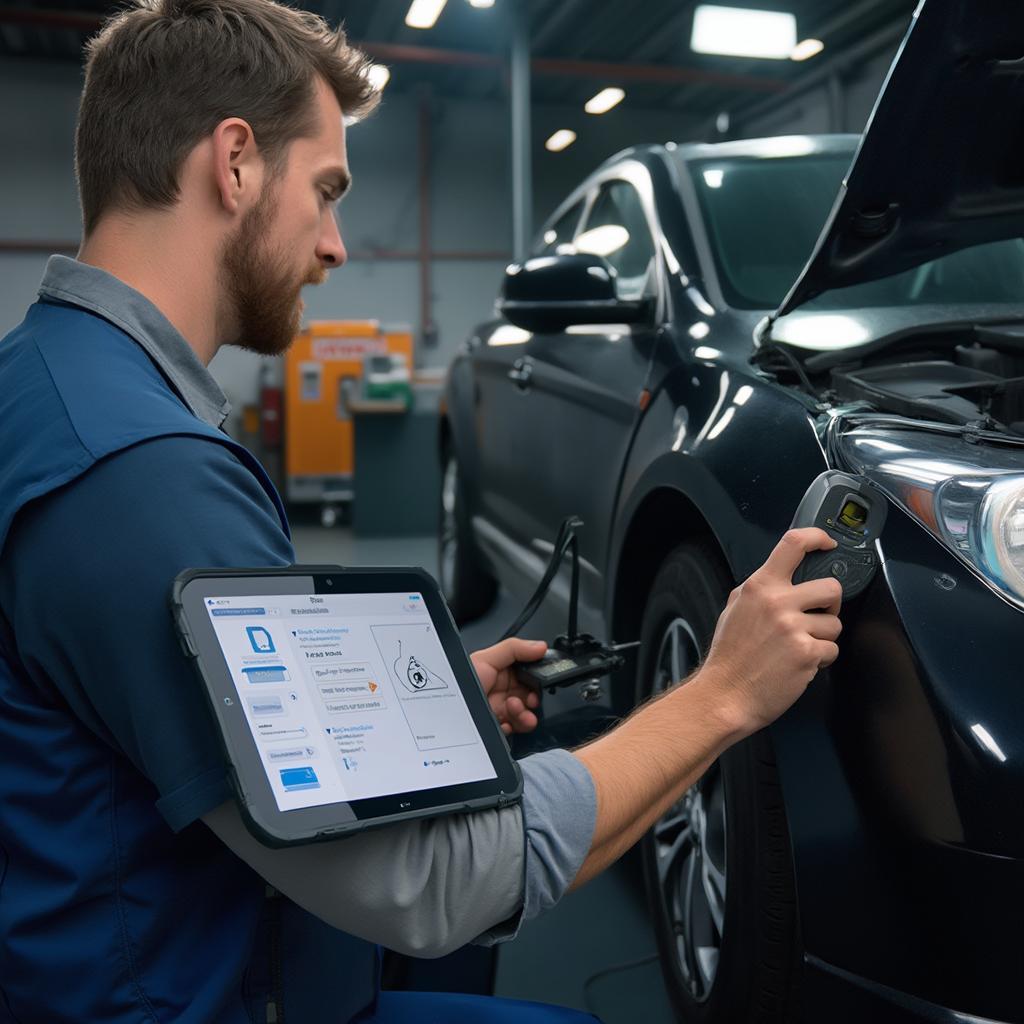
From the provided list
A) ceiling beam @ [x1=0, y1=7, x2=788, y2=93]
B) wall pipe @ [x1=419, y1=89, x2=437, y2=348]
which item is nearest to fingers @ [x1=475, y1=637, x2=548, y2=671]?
ceiling beam @ [x1=0, y1=7, x2=788, y2=93]

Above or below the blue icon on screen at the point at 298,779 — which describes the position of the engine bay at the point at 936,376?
above

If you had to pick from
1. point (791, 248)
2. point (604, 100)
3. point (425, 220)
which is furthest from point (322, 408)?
point (791, 248)

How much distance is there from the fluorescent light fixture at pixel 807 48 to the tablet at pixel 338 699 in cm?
1022

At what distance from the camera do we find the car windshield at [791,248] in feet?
6.26

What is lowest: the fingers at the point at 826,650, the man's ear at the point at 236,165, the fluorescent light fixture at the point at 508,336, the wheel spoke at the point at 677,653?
the wheel spoke at the point at 677,653

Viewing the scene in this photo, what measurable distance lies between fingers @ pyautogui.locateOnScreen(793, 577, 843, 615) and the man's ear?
0.60 meters

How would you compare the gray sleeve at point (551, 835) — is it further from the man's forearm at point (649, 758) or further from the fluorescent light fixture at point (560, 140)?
the fluorescent light fixture at point (560, 140)

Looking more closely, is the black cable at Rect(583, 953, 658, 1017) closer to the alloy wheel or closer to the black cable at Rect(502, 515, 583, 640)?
the alloy wheel

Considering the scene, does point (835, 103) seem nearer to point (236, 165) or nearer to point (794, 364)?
point (794, 364)

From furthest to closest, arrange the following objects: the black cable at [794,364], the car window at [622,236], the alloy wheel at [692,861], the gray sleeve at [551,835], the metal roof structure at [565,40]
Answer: the metal roof structure at [565,40], the car window at [622,236], the alloy wheel at [692,861], the black cable at [794,364], the gray sleeve at [551,835]

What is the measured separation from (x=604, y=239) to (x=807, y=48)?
28.2ft

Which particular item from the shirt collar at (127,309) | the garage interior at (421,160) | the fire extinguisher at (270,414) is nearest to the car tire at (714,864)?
the shirt collar at (127,309)

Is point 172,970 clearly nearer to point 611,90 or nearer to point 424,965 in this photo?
point 424,965

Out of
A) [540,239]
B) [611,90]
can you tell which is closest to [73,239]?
[611,90]
